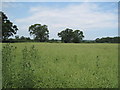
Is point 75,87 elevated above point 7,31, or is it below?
below

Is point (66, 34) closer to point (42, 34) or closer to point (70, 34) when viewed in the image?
point (70, 34)

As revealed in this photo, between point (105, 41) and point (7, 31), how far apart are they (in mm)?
20512

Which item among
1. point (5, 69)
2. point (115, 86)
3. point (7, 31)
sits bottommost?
point (115, 86)

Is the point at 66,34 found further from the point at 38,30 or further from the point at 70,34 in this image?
the point at 38,30

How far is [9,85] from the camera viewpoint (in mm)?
4645

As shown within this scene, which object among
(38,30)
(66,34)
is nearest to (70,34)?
(66,34)

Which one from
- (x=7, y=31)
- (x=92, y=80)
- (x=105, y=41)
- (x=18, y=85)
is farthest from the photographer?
(x=105, y=41)

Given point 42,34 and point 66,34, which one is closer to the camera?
point 66,34

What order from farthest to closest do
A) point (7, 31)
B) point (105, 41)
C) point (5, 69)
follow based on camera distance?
point (105, 41) < point (7, 31) < point (5, 69)

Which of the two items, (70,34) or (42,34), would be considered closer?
(70,34)

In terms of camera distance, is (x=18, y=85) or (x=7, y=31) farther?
(x=7, y=31)

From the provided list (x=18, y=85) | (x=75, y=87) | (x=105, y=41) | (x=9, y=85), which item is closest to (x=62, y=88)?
(x=75, y=87)

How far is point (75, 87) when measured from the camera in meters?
4.63

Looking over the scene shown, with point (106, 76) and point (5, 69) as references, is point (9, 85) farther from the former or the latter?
point (106, 76)
